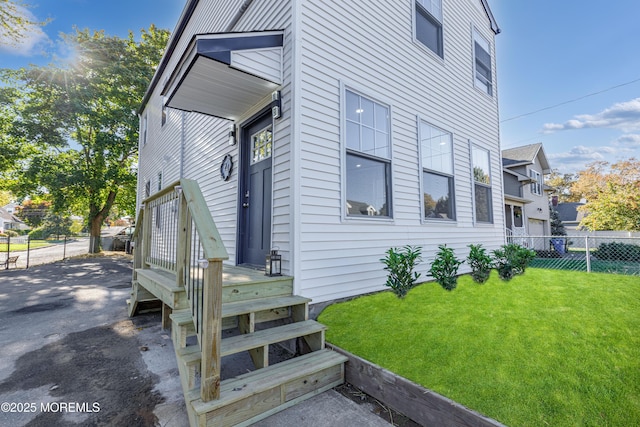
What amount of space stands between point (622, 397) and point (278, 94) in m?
3.81

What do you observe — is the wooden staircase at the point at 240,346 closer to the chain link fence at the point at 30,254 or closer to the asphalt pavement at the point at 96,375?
the asphalt pavement at the point at 96,375

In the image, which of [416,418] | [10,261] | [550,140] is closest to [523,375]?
[416,418]

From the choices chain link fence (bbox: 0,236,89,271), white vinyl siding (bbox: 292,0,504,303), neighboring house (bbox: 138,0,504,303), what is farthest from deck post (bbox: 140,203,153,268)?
chain link fence (bbox: 0,236,89,271)

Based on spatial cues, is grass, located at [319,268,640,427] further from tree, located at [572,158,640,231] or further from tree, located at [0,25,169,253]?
tree, located at [572,158,640,231]

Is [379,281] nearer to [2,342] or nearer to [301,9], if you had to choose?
[301,9]

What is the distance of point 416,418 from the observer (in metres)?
Result: 1.84

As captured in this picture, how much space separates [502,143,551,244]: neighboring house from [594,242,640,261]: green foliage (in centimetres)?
319

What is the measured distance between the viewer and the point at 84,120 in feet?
46.2

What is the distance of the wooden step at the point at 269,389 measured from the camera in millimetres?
1706

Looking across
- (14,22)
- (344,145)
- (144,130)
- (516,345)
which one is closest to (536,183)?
(344,145)

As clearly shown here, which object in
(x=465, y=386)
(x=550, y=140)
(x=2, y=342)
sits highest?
(x=550, y=140)

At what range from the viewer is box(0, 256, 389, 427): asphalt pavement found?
1.94 metres

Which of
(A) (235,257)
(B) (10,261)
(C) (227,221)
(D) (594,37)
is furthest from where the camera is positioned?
(D) (594,37)

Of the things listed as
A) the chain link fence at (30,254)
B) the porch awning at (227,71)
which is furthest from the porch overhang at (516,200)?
the chain link fence at (30,254)
